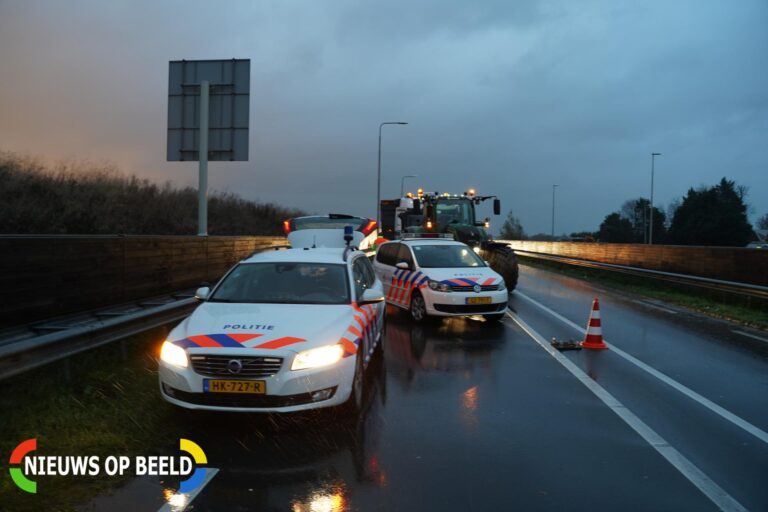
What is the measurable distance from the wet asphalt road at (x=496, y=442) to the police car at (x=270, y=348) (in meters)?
0.36

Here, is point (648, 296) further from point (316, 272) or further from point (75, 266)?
point (75, 266)

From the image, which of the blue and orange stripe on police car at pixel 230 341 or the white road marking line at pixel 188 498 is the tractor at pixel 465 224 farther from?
the white road marking line at pixel 188 498

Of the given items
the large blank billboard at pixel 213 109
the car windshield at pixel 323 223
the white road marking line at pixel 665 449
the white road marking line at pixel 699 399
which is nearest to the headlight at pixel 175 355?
the white road marking line at pixel 665 449

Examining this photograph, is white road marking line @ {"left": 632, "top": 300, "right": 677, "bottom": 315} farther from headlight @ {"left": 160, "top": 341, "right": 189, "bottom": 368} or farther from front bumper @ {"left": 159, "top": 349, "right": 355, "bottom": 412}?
headlight @ {"left": 160, "top": 341, "right": 189, "bottom": 368}

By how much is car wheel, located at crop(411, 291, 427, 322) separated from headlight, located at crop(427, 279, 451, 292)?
381 millimetres

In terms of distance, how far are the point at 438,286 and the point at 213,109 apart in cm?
823

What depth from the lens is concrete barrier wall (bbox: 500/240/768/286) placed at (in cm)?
1622

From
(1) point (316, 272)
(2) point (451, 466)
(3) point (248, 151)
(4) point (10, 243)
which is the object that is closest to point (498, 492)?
(2) point (451, 466)

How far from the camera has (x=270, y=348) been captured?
5.22 m

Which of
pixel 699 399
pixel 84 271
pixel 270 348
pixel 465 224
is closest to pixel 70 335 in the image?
pixel 270 348

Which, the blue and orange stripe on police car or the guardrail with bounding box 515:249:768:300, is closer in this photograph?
the blue and orange stripe on police car

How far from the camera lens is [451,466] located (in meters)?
4.52

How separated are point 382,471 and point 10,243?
19.1ft

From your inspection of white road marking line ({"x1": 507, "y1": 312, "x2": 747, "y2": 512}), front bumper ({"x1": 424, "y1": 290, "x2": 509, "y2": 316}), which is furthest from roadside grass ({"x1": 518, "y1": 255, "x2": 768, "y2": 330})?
white road marking line ({"x1": 507, "y1": 312, "x2": 747, "y2": 512})
